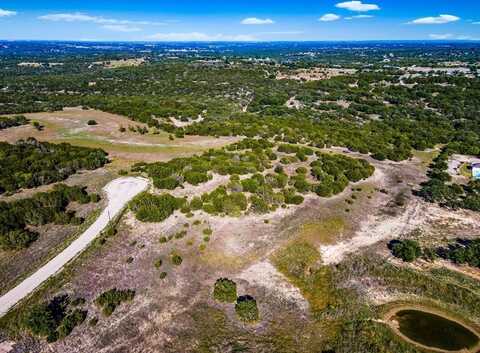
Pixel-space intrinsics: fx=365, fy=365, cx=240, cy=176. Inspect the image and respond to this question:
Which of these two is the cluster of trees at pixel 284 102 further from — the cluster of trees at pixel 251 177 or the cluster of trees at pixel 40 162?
the cluster of trees at pixel 40 162

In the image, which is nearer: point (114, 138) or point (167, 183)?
point (167, 183)

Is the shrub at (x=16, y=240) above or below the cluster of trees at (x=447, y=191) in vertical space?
above

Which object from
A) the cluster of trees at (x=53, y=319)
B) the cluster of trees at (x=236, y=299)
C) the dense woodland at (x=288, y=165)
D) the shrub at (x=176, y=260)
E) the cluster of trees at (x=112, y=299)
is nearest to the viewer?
the cluster of trees at (x=53, y=319)

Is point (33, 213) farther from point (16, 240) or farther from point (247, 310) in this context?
point (247, 310)

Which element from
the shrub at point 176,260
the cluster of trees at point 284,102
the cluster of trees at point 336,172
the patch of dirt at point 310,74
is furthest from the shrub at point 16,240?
the patch of dirt at point 310,74

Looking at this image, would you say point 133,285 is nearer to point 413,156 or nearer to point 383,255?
point 383,255

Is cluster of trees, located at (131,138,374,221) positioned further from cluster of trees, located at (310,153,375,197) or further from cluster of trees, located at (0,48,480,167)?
cluster of trees, located at (0,48,480,167)

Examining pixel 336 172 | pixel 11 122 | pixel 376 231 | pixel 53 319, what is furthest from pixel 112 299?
pixel 11 122
